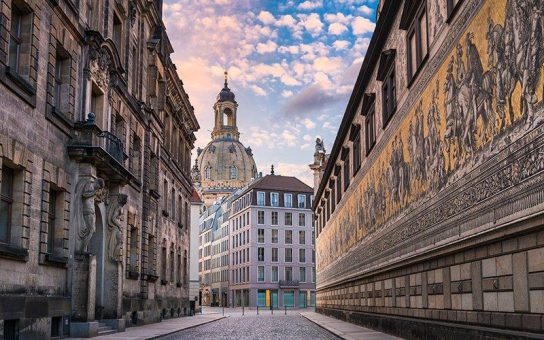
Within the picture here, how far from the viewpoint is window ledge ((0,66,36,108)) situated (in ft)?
54.1

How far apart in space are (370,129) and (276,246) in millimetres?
76861

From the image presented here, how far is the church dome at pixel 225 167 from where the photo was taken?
7638 inches

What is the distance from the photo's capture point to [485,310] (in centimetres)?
1316

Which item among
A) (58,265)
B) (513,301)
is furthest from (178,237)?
(513,301)

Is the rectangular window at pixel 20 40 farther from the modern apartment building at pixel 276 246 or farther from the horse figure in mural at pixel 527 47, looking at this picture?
the modern apartment building at pixel 276 246

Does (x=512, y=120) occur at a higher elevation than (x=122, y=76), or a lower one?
lower

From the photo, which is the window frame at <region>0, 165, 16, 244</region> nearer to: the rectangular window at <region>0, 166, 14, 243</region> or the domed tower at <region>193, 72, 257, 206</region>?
the rectangular window at <region>0, 166, 14, 243</region>

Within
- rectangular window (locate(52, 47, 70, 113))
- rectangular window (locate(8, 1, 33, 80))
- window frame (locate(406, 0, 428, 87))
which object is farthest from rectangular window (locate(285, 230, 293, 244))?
rectangular window (locate(8, 1, 33, 80))

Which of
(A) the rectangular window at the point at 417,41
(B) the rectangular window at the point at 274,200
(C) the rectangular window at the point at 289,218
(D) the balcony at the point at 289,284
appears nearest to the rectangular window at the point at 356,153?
(A) the rectangular window at the point at 417,41

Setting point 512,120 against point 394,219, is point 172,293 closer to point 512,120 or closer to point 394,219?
point 394,219

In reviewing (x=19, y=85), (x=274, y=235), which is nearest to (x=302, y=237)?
(x=274, y=235)

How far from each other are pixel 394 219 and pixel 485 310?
30.9ft

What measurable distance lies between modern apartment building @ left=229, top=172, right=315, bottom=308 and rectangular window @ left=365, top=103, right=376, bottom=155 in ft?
243

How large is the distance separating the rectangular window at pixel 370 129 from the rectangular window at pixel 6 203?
15.0 meters
